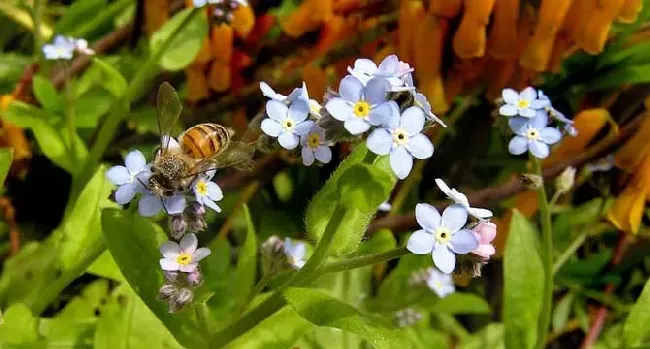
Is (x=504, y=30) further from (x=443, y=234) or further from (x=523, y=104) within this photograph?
(x=443, y=234)

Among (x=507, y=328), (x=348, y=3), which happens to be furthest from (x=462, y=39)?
(x=507, y=328)

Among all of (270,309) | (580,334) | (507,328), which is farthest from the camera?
(580,334)

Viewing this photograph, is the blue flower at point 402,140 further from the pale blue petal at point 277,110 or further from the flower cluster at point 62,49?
the flower cluster at point 62,49

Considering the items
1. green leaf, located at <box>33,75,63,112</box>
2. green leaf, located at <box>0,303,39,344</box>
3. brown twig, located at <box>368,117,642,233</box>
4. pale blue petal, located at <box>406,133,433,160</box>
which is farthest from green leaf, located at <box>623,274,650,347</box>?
green leaf, located at <box>33,75,63,112</box>

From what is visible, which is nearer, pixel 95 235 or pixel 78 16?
pixel 95 235

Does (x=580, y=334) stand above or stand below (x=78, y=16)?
below

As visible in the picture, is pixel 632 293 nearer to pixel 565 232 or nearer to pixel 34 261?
pixel 565 232

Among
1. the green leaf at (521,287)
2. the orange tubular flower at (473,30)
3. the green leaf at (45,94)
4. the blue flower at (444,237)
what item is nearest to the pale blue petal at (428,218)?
the blue flower at (444,237)

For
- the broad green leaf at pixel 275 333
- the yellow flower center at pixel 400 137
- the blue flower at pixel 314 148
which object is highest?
the yellow flower center at pixel 400 137
